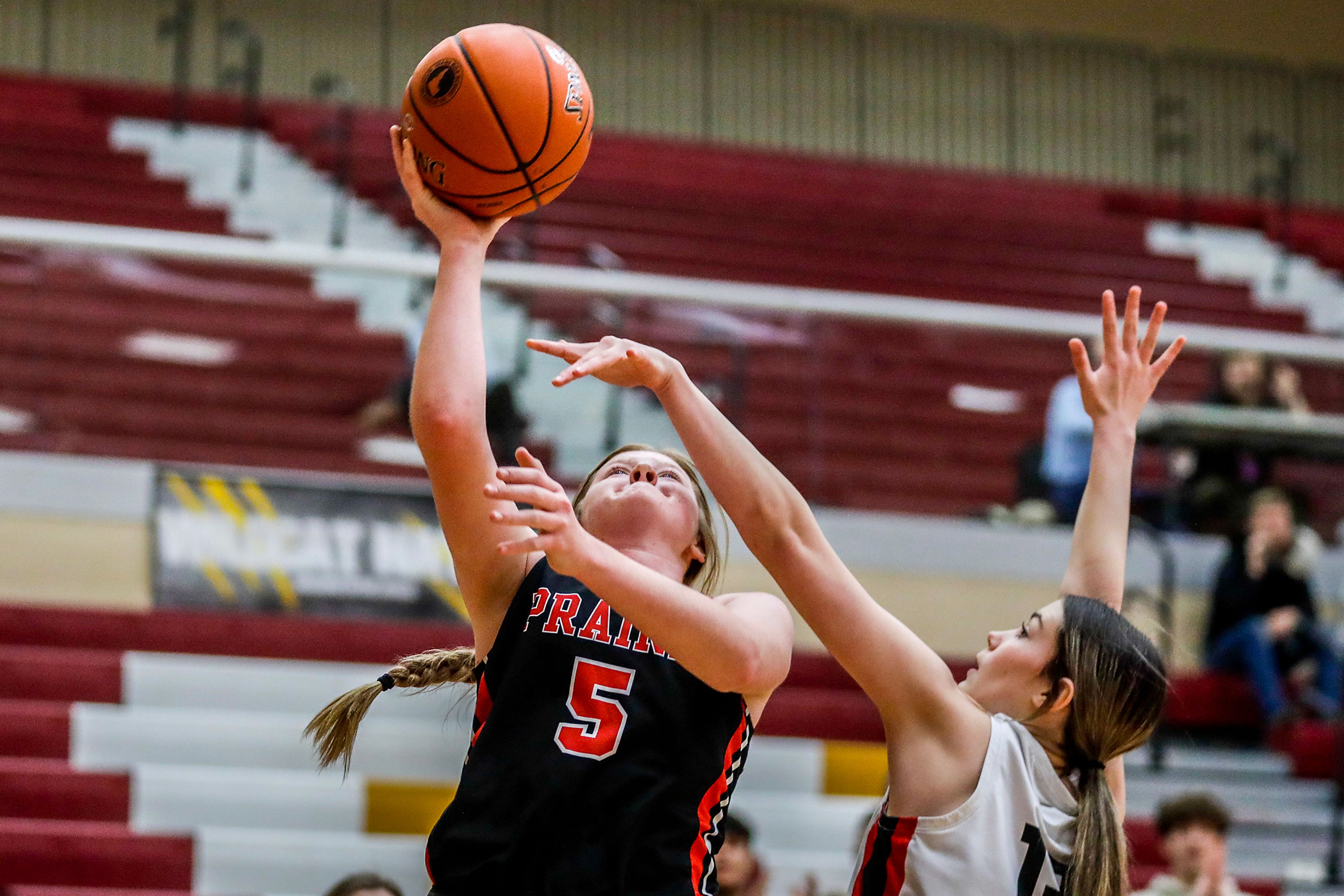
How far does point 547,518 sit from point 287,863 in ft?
11.5

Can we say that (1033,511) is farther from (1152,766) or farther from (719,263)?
(719,263)

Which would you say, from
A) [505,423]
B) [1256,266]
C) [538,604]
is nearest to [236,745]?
[505,423]

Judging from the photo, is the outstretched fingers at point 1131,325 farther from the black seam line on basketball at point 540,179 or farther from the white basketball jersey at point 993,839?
the black seam line on basketball at point 540,179

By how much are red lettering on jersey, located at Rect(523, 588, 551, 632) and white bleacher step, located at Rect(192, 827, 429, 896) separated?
116 inches

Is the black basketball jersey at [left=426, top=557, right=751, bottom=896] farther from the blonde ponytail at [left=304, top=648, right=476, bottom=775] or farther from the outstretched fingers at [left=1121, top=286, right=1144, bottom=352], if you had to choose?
the outstretched fingers at [left=1121, top=286, right=1144, bottom=352]

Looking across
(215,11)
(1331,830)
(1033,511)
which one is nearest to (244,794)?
(1033,511)

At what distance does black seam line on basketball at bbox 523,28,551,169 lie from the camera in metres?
2.52

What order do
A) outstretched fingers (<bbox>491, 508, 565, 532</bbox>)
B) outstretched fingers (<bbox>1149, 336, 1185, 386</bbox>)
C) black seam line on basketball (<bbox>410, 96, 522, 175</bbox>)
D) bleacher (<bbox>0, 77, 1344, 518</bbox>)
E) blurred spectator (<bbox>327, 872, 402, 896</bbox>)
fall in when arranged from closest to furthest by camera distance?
outstretched fingers (<bbox>491, 508, 565, 532</bbox>)
black seam line on basketball (<bbox>410, 96, 522, 175</bbox>)
outstretched fingers (<bbox>1149, 336, 1185, 386</bbox>)
blurred spectator (<bbox>327, 872, 402, 896</bbox>)
bleacher (<bbox>0, 77, 1344, 518</bbox>)

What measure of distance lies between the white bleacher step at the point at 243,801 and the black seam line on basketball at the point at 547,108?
131 inches

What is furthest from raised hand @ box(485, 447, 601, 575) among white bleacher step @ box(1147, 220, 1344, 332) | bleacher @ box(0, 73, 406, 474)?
white bleacher step @ box(1147, 220, 1344, 332)

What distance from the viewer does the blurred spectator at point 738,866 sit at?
4559mm

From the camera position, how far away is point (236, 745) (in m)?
5.60

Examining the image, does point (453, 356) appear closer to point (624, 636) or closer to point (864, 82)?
point (624, 636)

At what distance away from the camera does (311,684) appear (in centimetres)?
579
